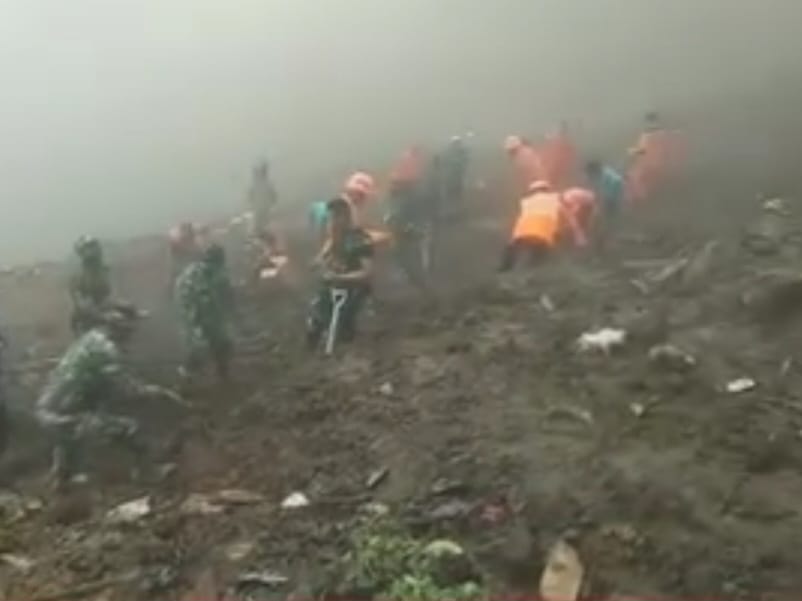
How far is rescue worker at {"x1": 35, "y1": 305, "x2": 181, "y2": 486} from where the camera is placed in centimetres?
961

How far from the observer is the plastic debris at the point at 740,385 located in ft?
32.6

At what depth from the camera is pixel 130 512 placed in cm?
912

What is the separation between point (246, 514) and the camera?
29.2ft

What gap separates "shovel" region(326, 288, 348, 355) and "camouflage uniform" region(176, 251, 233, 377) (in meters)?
0.89

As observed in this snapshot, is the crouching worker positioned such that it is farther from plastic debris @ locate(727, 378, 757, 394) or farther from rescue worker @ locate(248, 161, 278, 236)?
rescue worker @ locate(248, 161, 278, 236)

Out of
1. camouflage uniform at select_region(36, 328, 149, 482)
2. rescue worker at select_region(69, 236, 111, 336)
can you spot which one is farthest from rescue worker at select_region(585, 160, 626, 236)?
camouflage uniform at select_region(36, 328, 149, 482)

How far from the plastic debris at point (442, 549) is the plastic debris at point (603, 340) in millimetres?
3402

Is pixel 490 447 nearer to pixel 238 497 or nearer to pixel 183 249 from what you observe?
pixel 238 497

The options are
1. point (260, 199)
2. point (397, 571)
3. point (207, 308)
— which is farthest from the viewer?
point (260, 199)

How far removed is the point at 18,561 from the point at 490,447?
328 cm

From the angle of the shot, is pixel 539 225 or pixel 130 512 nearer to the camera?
pixel 130 512

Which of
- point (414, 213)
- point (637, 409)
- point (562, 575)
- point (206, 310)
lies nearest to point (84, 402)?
point (206, 310)

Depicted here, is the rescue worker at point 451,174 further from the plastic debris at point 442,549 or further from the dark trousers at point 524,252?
Answer: the plastic debris at point 442,549

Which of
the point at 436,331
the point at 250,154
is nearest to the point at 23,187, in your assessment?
the point at 250,154
